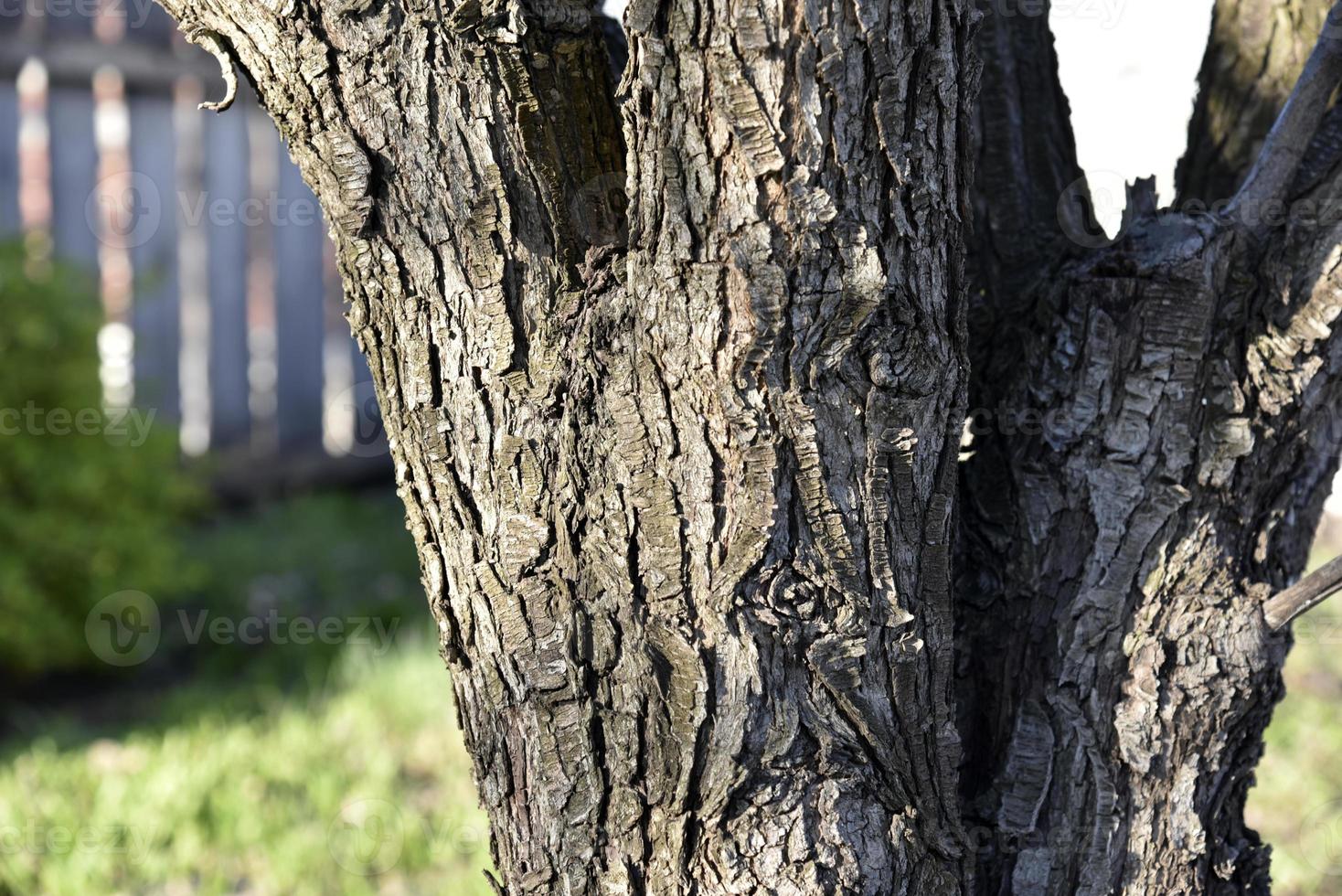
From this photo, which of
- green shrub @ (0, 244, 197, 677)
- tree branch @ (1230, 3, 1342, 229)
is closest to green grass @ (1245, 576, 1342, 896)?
tree branch @ (1230, 3, 1342, 229)

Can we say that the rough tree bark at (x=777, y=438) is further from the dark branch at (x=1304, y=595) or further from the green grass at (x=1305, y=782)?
the green grass at (x=1305, y=782)

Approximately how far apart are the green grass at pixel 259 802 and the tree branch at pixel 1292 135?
2188 mm

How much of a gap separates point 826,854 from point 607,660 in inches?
12.5

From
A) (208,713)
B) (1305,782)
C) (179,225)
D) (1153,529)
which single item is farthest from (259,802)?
(179,225)

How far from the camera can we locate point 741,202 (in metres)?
1.09

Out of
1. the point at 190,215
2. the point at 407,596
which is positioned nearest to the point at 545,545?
the point at 407,596

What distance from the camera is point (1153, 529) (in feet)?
4.44

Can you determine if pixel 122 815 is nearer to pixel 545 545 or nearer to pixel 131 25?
pixel 545 545

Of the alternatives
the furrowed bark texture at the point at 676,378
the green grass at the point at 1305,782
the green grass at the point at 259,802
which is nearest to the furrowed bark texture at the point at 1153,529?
the furrowed bark texture at the point at 676,378

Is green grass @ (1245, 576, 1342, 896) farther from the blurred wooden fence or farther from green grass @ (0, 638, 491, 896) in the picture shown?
the blurred wooden fence

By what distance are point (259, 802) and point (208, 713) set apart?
2.29 feet

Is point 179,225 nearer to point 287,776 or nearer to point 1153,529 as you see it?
point 287,776

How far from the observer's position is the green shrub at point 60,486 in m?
3.97

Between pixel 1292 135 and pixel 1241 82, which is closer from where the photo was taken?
pixel 1292 135
